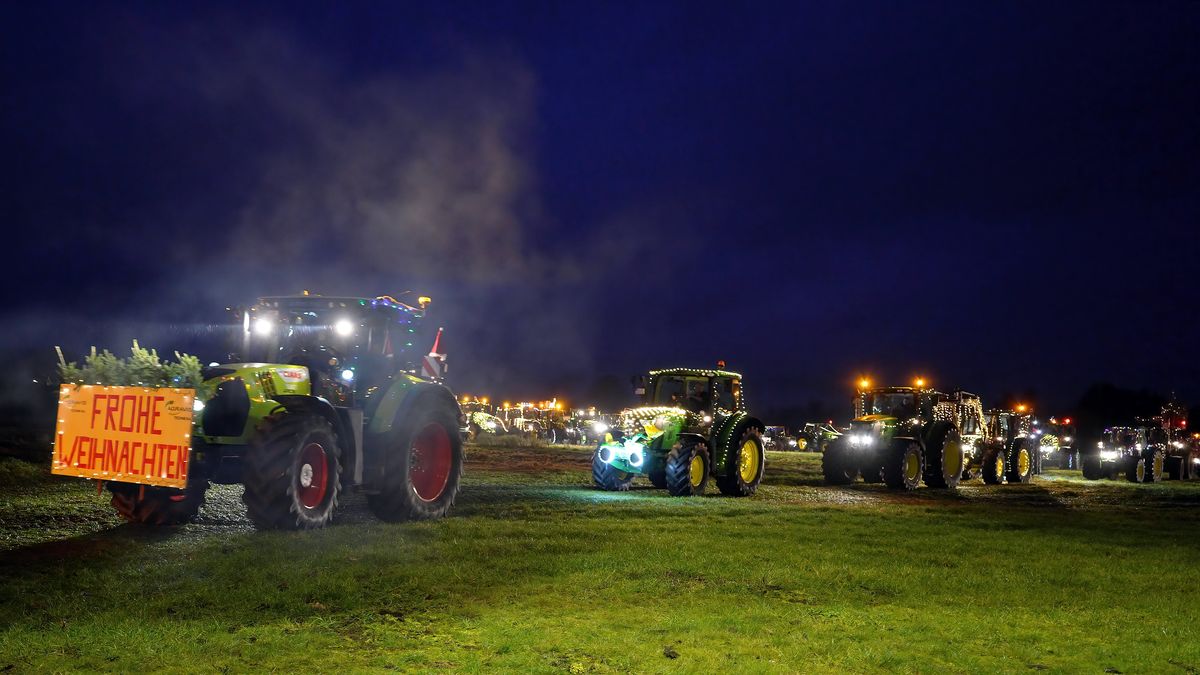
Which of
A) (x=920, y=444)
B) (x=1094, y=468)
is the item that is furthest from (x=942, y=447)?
(x=1094, y=468)

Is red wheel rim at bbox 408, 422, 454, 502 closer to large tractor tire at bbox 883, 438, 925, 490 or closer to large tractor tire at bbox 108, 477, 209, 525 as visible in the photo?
large tractor tire at bbox 108, 477, 209, 525

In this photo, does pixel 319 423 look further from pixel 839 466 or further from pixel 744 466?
pixel 839 466

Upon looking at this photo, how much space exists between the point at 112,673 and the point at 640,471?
14.5 meters

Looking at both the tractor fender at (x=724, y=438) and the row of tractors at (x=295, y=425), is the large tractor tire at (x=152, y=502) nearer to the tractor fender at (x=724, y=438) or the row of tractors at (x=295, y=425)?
the row of tractors at (x=295, y=425)

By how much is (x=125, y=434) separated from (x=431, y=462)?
459 centimetres

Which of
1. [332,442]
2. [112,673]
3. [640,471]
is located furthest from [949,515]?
[112,673]

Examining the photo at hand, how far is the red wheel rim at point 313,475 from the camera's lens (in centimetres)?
1161

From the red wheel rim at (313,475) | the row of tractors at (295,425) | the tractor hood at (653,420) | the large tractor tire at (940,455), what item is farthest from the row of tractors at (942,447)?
the red wheel rim at (313,475)

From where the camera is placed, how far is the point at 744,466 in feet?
67.6

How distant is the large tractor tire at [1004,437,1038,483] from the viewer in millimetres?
27141

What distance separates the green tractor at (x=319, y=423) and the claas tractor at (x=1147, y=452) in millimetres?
25810

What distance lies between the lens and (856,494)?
2116 cm

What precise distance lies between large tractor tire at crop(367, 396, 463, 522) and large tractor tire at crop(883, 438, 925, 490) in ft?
42.1

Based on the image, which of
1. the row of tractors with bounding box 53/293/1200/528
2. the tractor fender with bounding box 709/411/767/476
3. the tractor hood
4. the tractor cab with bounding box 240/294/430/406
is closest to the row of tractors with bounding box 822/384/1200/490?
the tractor fender with bounding box 709/411/767/476
